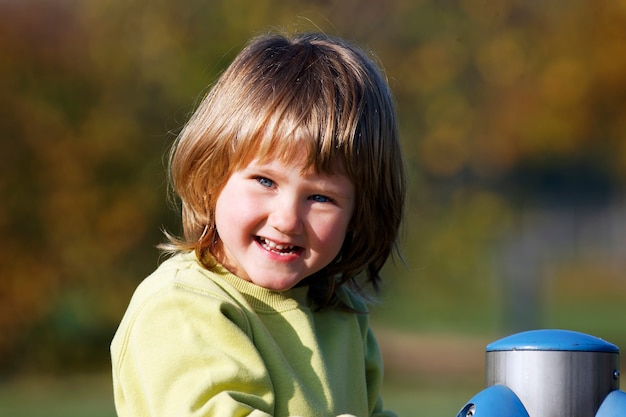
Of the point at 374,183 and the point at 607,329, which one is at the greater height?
the point at 374,183

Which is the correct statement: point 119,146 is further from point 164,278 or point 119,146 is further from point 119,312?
point 164,278

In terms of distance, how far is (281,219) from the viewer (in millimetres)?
2412

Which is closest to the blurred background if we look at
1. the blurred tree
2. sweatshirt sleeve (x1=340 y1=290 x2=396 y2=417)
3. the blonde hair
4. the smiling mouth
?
the blurred tree

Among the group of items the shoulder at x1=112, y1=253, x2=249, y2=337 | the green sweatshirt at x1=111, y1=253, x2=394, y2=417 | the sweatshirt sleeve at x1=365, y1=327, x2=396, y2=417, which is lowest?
the sweatshirt sleeve at x1=365, y1=327, x2=396, y2=417

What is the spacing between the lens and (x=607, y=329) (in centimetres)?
1848

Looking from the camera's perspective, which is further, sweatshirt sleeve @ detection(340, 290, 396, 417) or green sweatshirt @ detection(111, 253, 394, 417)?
sweatshirt sleeve @ detection(340, 290, 396, 417)

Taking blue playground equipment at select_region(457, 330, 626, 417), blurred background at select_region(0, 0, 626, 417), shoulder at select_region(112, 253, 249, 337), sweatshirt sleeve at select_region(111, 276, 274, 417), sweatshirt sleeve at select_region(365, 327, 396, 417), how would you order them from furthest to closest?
blurred background at select_region(0, 0, 626, 417) → sweatshirt sleeve at select_region(365, 327, 396, 417) → shoulder at select_region(112, 253, 249, 337) → sweatshirt sleeve at select_region(111, 276, 274, 417) → blue playground equipment at select_region(457, 330, 626, 417)

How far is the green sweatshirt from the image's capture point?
2.26 meters

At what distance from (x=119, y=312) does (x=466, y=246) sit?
4.23 meters

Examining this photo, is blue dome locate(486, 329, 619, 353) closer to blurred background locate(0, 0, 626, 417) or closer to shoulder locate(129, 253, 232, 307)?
shoulder locate(129, 253, 232, 307)

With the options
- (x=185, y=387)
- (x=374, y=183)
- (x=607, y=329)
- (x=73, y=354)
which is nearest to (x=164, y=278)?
(x=185, y=387)

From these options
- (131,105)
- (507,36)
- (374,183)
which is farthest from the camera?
(507,36)

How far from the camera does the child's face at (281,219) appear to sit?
242 cm

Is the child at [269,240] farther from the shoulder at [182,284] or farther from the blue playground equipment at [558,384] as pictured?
the blue playground equipment at [558,384]
